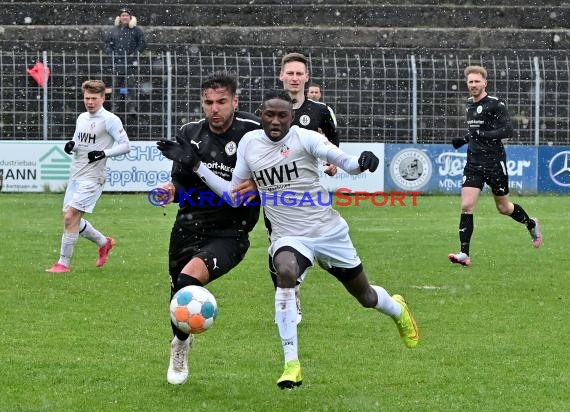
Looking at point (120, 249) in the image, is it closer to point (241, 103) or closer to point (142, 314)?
point (142, 314)

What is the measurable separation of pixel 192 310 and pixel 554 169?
17.7 m

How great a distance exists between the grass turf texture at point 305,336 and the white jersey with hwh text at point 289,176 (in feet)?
3.13

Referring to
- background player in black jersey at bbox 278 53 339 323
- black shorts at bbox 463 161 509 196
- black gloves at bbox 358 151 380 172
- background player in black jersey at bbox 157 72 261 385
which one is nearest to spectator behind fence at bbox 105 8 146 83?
black shorts at bbox 463 161 509 196

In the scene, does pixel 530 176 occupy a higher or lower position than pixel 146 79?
lower

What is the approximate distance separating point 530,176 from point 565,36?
4.17m

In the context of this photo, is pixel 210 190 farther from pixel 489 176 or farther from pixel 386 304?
pixel 489 176

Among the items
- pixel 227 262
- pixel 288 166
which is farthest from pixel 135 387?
pixel 288 166

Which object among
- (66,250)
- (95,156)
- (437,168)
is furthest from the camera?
(437,168)

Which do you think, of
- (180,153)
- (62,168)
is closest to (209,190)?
(180,153)

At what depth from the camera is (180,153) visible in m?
7.14

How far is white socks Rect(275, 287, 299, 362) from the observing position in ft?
21.8

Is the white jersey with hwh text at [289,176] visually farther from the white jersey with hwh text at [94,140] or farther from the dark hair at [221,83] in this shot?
the white jersey with hwh text at [94,140]

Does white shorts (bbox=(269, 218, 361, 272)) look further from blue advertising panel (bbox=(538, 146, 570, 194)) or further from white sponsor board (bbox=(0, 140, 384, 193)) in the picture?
blue advertising panel (bbox=(538, 146, 570, 194))

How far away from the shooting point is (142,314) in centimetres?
950
